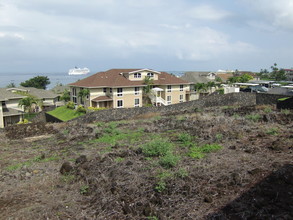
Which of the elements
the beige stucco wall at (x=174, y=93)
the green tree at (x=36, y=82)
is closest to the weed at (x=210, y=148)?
the beige stucco wall at (x=174, y=93)

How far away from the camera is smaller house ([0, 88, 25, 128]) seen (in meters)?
28.8

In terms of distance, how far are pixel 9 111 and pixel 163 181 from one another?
30.2 m

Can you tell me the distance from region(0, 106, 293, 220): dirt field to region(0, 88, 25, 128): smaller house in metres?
21.6

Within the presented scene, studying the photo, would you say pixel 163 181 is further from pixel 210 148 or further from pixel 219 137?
pixel 219 137

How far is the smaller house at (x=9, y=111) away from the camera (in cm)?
2877

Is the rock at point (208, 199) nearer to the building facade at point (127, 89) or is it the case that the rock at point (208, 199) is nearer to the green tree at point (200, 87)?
the building facade at point (127, 89)

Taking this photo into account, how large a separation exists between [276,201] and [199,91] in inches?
1525

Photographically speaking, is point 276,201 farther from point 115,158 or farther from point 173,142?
point 173,142

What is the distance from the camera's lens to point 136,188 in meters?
5.78

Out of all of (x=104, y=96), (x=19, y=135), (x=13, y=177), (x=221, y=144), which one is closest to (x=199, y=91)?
(x=104, y=96)

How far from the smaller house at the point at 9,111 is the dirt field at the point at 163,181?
21637mm

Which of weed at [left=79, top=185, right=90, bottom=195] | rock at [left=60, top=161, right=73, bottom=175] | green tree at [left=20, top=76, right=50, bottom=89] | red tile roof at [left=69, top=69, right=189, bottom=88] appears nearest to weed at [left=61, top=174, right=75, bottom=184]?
rock at [left=60, top=161, right=73, bottom=175]

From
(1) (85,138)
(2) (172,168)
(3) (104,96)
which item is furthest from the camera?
(3) (104,96)

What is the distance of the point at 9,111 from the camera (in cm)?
3073
